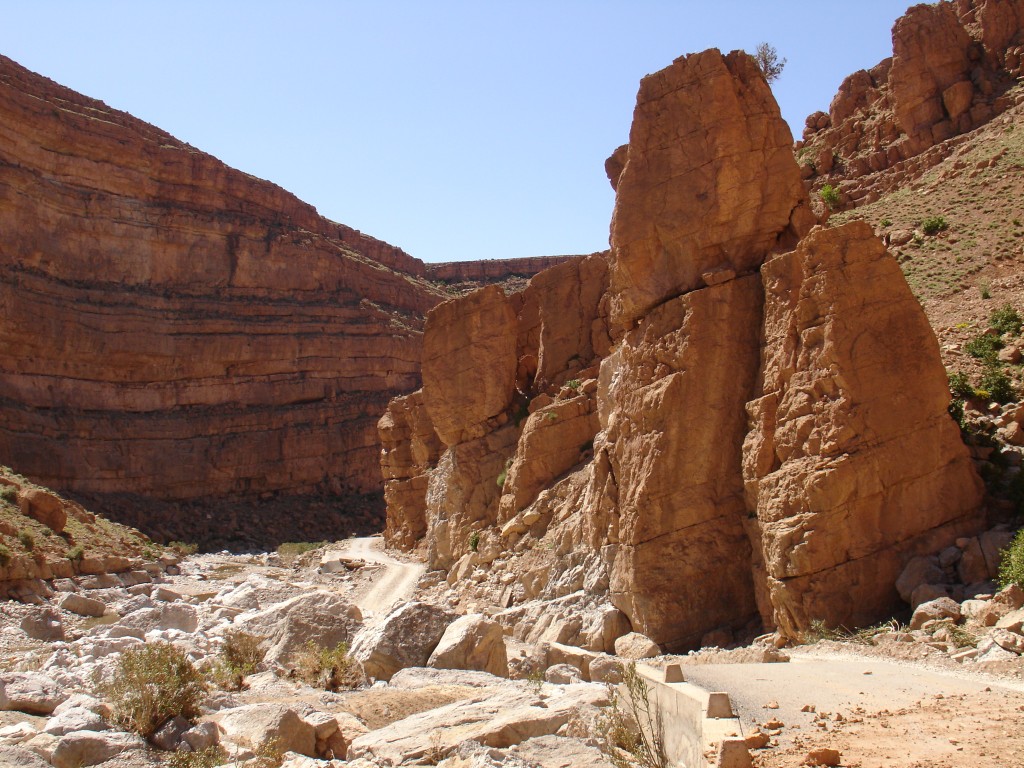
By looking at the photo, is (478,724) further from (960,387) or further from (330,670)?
(960,387)

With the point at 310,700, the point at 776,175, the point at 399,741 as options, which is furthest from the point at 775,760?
the point at 776,175

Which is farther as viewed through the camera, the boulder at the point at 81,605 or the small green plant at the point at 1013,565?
the boulder at the point at 81,605

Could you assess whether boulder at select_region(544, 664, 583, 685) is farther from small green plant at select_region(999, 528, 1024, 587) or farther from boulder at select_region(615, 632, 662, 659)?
small green plant at select_region(999, 528, 1024, 587)

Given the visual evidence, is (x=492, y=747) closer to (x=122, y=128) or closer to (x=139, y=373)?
(x=139, y=373)

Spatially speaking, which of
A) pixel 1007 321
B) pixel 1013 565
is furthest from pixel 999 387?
pixel 1013 565

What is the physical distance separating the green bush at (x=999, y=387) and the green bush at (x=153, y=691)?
1367cm

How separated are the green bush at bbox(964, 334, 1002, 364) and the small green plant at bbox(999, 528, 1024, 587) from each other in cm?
581

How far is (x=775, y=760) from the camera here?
7016 mm

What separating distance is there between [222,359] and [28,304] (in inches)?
516

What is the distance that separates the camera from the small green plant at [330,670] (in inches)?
567

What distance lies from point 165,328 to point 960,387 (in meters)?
56.0

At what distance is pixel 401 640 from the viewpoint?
1537 cm

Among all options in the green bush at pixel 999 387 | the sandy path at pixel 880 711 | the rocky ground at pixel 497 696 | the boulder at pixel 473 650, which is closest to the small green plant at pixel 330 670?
the rocky ground at pixel 497 696

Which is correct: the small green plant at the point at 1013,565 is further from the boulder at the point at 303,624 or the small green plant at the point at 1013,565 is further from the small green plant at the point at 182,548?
the small green plant at the point at 182,548
